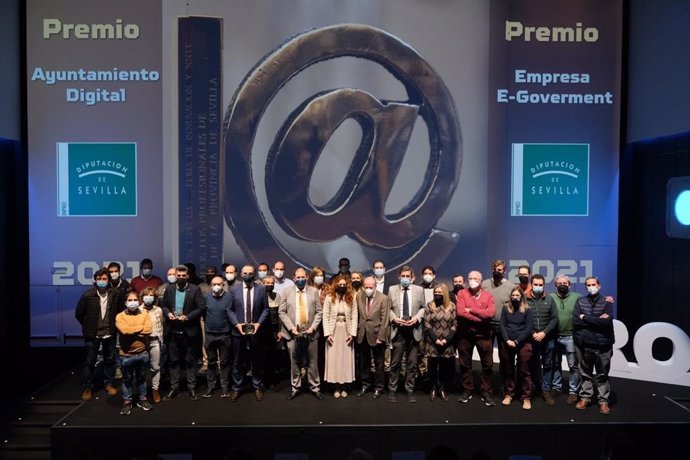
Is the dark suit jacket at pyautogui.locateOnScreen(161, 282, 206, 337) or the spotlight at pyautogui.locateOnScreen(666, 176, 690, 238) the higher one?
the spotlight at pyautogui.locateOnScreen(666, 176, 690, 238)

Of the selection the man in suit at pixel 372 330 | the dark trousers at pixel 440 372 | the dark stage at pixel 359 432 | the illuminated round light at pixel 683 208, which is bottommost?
the dark stage at pixel 359 432

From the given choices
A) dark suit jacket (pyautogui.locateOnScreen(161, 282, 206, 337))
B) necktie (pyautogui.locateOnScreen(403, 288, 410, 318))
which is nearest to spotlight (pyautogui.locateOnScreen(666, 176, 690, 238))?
necktie (pyautogui.locateOnScreen(403, 288, 410, 318))

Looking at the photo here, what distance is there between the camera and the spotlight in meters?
7.88

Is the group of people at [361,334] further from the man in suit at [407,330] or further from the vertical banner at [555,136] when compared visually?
the vertical banner at [555,136]

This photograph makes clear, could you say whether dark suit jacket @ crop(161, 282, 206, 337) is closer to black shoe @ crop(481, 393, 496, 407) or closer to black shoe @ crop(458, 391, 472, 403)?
black shoe @ crop(458, 391, 472, 403)

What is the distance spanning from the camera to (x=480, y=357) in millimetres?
6418

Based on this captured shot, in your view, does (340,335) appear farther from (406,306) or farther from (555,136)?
(555,136)

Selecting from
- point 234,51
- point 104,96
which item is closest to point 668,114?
point 234,51

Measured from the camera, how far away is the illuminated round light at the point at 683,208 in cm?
784

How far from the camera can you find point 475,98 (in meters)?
8.76

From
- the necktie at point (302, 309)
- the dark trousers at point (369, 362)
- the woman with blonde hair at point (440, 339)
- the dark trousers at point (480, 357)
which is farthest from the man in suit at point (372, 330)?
the dark trousers at point (480, 357)

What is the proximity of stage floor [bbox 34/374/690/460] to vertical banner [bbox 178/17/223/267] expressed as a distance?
3.03m

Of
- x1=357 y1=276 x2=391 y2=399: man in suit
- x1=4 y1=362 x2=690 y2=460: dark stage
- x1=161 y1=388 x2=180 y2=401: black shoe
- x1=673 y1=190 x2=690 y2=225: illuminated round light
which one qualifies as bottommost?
x1=4 y1=362 x2=690 y2=460: dark stage

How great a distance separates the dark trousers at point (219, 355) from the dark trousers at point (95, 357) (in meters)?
1.21
